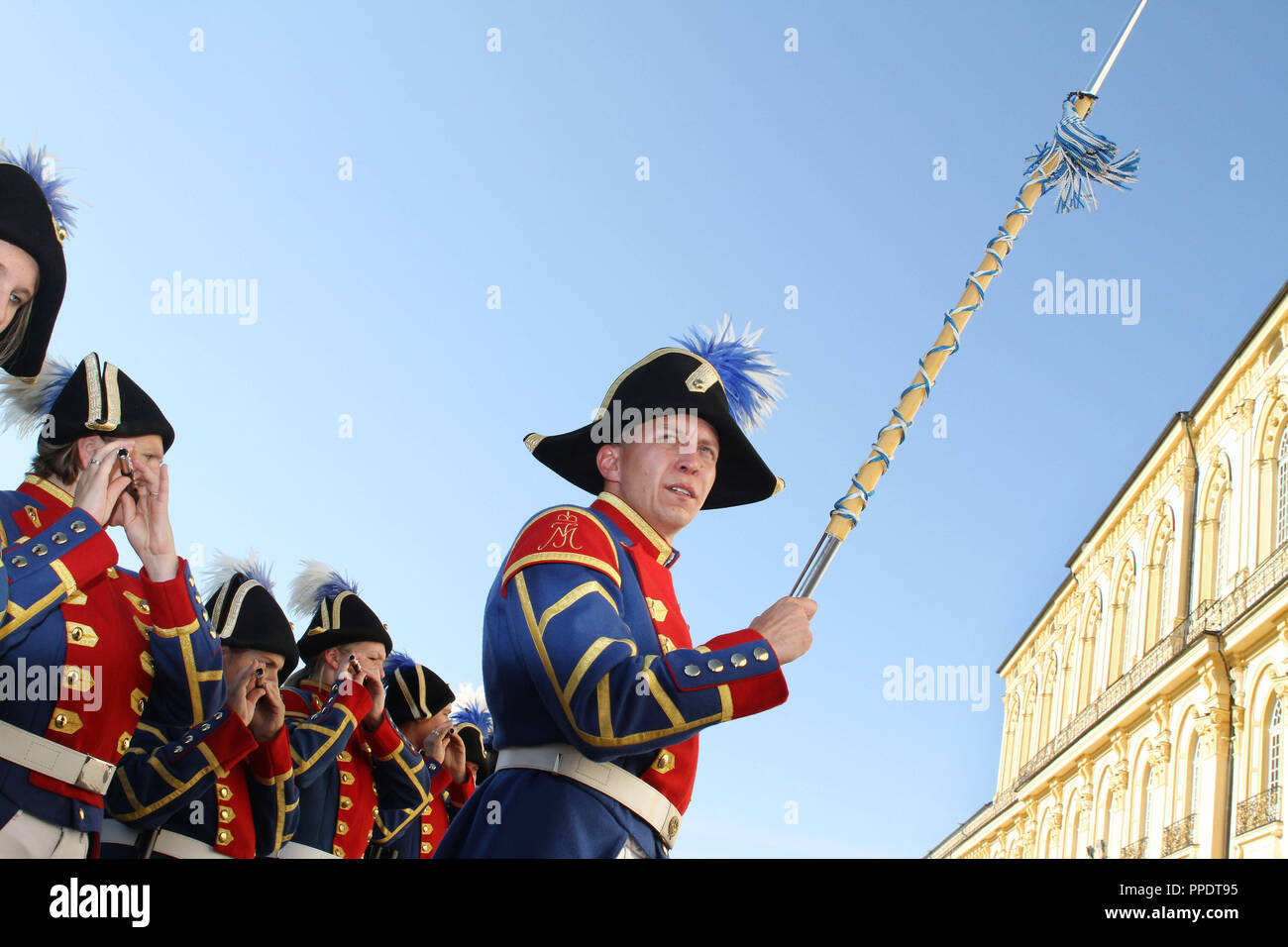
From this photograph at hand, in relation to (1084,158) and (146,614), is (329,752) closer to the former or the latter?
(146,614)

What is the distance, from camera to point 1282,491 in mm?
27609

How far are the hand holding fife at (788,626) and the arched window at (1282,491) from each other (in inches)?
1075

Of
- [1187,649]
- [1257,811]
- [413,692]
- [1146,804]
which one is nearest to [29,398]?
[413,692]

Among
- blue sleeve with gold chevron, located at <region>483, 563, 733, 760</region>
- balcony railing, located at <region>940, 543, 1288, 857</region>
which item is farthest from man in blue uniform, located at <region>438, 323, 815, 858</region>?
balcony railing, located at <region>940, 543, 1288, 857</region>

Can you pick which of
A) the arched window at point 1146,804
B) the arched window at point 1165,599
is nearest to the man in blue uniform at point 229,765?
the arched window at point 1146,804

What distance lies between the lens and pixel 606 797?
311 centimetres

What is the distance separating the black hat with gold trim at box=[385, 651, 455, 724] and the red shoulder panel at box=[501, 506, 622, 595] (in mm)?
5855

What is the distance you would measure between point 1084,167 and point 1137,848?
112 feet

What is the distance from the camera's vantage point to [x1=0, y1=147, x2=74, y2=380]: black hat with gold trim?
354 centimetres

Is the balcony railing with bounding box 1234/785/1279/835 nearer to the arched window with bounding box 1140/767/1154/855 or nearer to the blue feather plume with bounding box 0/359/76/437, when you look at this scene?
the arched window with bounding box 1140/767/1154/855

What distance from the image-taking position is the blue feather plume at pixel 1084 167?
4.00 m

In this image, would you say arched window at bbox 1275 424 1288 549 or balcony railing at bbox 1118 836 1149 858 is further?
balcony railing at bbox 1118 836 1149 858
